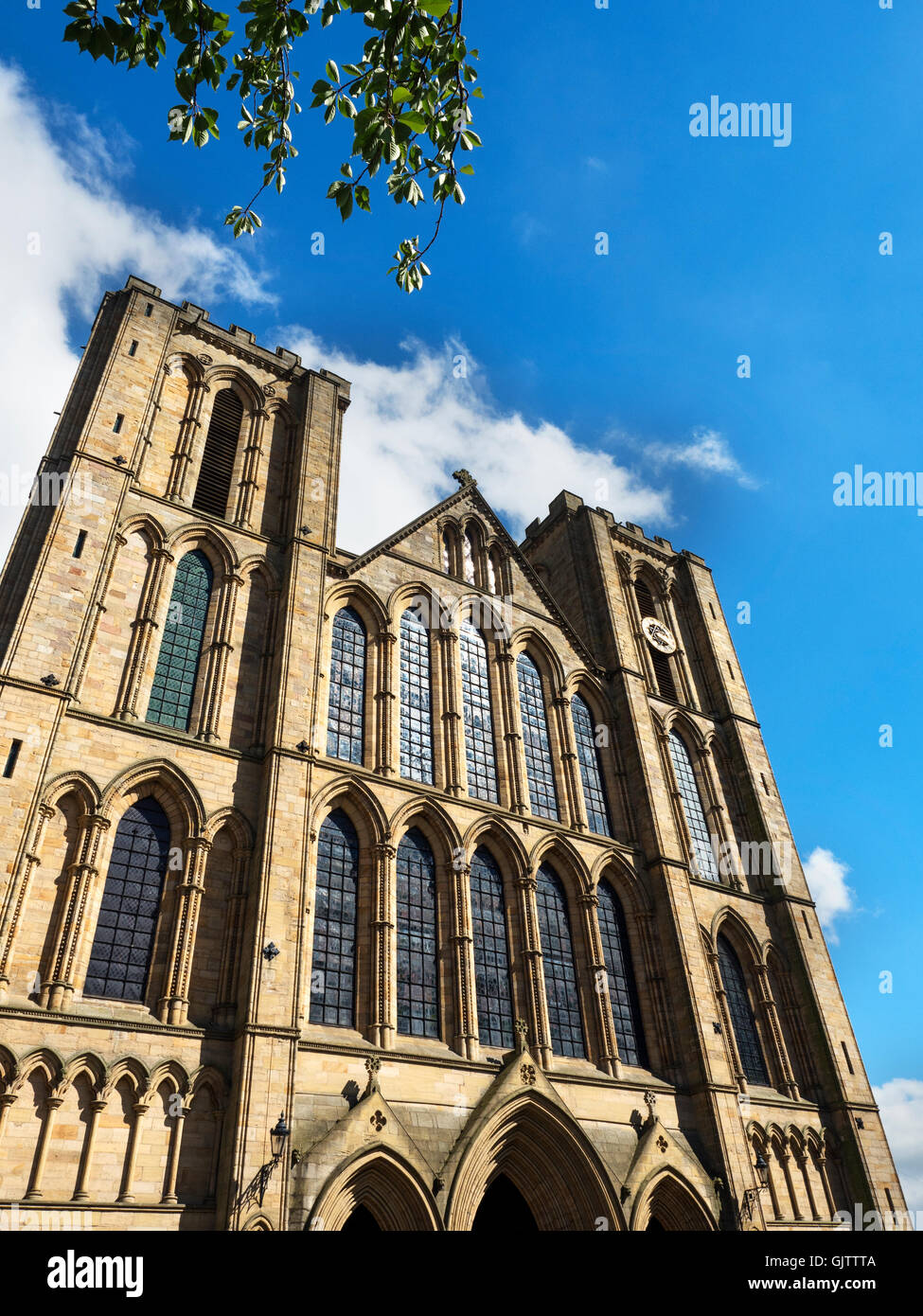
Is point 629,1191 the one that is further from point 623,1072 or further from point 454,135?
point 454,135

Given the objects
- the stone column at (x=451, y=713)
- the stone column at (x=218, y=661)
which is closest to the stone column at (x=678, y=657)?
the stone column at (x=451, y=713)

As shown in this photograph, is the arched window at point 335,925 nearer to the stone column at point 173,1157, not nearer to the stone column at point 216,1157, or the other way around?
the stone column at point 216,1157

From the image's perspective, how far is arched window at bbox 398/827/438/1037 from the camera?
1864 cm

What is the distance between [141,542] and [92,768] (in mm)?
6224

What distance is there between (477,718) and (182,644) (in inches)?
329

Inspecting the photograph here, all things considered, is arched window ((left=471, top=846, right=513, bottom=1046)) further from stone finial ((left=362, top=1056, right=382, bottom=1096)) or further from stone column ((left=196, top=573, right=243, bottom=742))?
stone column ((left=196, top=573, right=243, bottom=742))

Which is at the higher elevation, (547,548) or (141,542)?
(547,548)

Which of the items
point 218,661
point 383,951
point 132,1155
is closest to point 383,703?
point 218,661

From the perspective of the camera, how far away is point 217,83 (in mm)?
7738

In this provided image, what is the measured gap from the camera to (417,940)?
19469 millimetres

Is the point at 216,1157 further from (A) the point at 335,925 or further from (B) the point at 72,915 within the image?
(A) the point at 335,925

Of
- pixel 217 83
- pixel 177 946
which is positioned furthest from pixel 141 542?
pixel 217 83

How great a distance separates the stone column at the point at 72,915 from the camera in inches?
569

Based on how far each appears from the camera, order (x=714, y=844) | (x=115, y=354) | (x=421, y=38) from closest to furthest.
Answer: (x=421, y=38) < (x=115, y=354) < (x=714, y=844)
